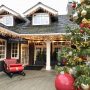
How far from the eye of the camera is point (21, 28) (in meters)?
19.2

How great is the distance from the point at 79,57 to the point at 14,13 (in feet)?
39.0

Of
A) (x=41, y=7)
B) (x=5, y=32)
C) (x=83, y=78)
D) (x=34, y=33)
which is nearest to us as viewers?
(x=83, y=78)

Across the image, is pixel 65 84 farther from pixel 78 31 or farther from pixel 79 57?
pixel 78 31

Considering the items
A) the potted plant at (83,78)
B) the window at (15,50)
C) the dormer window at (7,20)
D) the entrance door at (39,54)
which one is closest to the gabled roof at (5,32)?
the window at (15,50)

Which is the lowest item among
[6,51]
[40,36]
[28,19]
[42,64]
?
[42,64]

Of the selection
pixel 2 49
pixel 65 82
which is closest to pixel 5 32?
pixel 2 49

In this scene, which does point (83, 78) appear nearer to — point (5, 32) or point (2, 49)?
point (5, 32)

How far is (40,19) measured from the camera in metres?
19.8

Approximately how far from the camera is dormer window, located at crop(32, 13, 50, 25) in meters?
19.7

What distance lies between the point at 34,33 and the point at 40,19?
2595 mm

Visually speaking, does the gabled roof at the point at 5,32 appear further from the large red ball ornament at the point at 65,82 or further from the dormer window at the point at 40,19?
the large red ball ornament at the point at 65,82

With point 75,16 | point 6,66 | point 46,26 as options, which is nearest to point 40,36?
point 46,26

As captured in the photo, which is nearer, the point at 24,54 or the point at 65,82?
the point at 65,82

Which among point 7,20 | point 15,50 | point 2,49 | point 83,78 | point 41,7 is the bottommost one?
point 83,78
